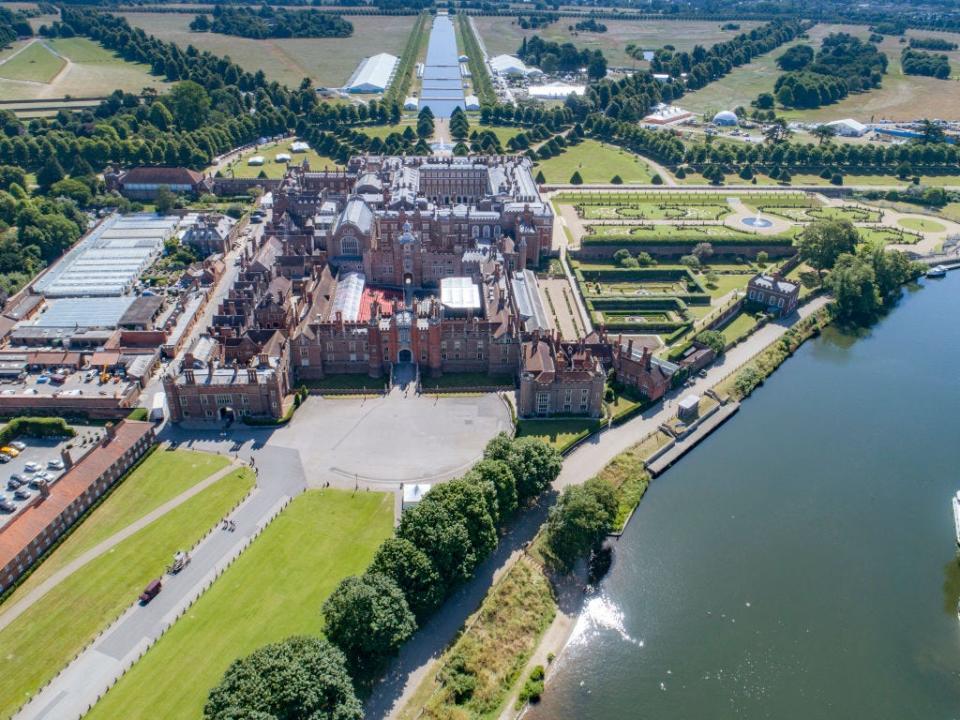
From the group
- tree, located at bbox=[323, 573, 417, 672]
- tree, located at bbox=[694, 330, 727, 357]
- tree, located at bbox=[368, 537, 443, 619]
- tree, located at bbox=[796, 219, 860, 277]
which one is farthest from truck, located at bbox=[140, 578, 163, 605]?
tree, located at bbox=[796, 219, 860, 277]

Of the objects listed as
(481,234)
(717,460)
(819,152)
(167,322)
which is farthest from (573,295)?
(819,152)

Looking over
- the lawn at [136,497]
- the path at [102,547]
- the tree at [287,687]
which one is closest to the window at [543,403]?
the path at [102,547]

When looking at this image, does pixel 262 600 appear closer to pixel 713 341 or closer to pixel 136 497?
pixel 136 497

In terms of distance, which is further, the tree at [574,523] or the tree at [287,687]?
the tree at [574,523]

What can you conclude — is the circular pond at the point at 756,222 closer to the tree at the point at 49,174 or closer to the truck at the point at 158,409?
the truck at the point at 158,409

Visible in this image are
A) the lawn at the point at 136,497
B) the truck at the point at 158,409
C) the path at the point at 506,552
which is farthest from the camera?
the truck at the point at 158,409

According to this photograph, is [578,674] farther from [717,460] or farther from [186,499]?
[186,499]
